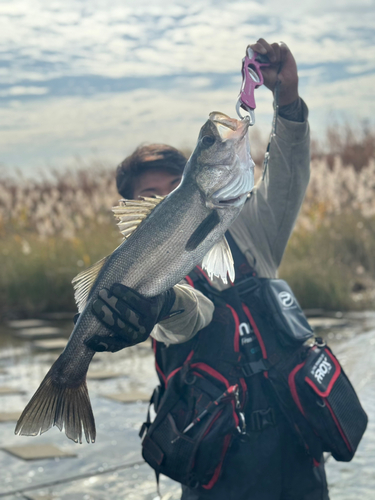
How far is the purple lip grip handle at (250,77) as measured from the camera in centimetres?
213

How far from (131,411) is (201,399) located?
118 inches

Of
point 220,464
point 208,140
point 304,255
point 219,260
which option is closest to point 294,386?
point 220,464

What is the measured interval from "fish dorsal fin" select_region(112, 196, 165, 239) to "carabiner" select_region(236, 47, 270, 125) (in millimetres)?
367

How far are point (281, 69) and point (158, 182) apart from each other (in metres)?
0.77

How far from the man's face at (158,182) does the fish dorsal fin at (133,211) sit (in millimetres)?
1009

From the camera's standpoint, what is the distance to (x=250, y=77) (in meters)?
2.28

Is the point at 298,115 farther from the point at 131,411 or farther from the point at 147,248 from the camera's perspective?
the point at 131,411

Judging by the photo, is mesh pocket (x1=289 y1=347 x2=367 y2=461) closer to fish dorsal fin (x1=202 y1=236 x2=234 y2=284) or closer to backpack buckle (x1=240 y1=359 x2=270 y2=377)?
backpack buckle (x1=240 y1=359 x2=270 y2=377)

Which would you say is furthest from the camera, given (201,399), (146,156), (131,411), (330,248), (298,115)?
(330,248)

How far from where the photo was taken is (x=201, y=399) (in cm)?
254

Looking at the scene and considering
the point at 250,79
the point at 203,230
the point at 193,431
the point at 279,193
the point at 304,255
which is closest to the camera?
the point at 203,230

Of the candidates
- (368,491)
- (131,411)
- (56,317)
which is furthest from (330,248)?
(368,491)

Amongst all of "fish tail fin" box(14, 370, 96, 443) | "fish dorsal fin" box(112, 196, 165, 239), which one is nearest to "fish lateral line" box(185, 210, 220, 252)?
"fish dorsal fin" box(112, 196, 165, 239)

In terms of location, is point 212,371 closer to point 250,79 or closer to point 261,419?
point 261,419
